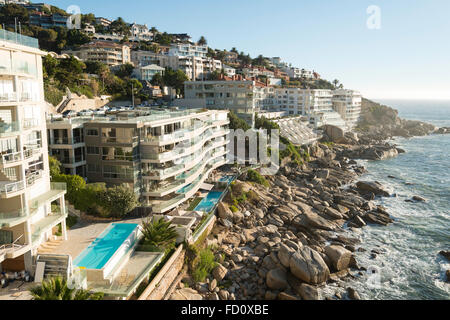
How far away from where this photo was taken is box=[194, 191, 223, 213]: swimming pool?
36.3 meters

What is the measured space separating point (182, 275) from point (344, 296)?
42.4 feet

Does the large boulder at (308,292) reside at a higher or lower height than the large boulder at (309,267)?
lower

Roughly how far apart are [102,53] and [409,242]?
8920 cm

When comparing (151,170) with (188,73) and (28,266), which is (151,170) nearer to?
Result: (28,266)

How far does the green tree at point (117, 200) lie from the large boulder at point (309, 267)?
14.9m

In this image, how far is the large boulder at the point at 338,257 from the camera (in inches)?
1224

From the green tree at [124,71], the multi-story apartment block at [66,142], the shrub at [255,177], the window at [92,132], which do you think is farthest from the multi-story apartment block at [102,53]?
the window at [92,132]

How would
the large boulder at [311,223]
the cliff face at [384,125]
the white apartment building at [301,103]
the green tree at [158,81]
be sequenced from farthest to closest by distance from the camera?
the cliff face at [384,125], the white apartment building at [301,103], the green tree at [158,81], the large boulder at [311,223]

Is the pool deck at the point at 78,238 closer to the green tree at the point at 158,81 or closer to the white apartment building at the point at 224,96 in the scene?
the white apartment building at the point at 224,96

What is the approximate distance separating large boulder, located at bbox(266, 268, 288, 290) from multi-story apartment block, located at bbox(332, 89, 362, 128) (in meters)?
101

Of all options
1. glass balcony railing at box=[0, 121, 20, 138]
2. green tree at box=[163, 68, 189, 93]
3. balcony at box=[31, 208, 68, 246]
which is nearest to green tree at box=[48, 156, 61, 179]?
balcony at box=[31, 208, 68, 246]

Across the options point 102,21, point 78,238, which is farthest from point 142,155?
point 102,21

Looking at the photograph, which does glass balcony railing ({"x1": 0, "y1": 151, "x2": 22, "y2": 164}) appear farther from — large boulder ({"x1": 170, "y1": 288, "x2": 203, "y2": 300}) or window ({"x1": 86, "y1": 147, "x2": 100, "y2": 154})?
large boulder ({"x1": 170, "y1": 288, "x2": 203, "y2": 300})

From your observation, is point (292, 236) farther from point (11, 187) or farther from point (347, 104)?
point (347, 104)
